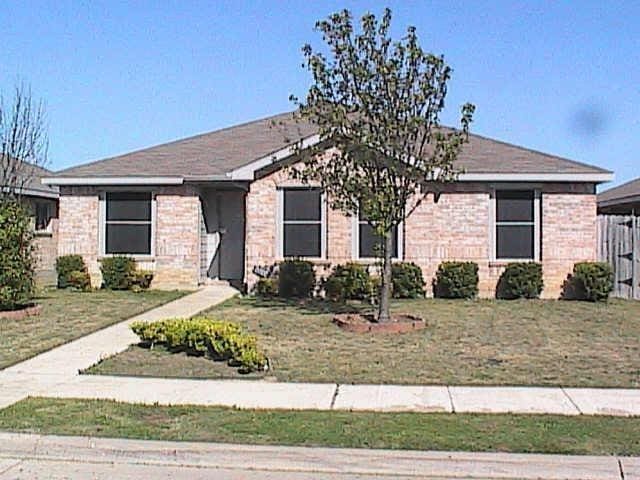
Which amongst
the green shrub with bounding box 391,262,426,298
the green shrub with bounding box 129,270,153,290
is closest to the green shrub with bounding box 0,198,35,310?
the green shrub with bounding box 129,270,153,290

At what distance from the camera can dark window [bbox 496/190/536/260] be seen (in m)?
21.2

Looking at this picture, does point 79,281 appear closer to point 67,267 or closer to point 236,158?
point 67,267

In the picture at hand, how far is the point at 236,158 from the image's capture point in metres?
23.3

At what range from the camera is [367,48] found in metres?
14.5

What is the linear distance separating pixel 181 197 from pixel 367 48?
30.0 feet

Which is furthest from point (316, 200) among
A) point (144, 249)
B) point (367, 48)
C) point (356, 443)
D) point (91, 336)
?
point (356, 443)

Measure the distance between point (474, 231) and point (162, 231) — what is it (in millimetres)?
8244

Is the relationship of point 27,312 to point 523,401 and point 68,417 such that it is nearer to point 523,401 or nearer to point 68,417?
point 68,417

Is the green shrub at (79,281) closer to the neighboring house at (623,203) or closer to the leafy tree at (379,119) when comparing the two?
the leafy tree at (379,119)

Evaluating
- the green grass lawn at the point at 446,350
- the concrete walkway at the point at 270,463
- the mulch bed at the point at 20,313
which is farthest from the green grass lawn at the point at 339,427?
the mulch bed at the point at 20,313

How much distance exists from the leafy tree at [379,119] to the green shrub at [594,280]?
23.1 feet

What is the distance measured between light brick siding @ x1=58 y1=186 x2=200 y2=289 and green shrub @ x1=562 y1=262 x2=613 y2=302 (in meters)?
9.91

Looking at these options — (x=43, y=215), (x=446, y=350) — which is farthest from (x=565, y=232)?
(x=43, y=215)

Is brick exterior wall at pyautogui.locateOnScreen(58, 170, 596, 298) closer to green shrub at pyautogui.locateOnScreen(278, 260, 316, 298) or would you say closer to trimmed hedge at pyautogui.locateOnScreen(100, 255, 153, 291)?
green shrub at pyautogui.locateOnScreen(278, 260, 316, 298)
